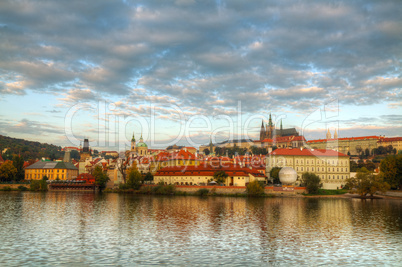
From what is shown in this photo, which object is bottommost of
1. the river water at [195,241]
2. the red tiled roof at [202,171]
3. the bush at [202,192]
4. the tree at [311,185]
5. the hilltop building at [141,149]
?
the bush at [202,192]

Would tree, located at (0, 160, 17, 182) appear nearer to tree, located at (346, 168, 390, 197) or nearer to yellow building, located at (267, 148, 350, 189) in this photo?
yellow building, located at (267, 148, 350, 189)

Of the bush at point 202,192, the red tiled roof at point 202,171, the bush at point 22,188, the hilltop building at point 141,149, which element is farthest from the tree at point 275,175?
the hilltop building at point 141,149

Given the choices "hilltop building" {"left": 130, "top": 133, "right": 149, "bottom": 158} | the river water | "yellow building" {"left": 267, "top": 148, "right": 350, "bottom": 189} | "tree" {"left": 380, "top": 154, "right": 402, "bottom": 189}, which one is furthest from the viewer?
"hilltop building" {"left": 130, "top": 133, "right": 149, "bottom": 158}

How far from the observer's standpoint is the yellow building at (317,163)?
9844 centimetres

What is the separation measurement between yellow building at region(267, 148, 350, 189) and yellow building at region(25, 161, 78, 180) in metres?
68.3

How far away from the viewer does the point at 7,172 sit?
10031 cm

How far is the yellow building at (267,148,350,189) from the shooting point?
9844 cm

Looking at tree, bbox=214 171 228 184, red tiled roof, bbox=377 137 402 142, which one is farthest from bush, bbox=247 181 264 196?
red tiled roof, bbox=377 137 402 142

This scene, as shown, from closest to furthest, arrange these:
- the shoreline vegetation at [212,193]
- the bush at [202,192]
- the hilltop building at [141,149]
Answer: the shoreline vegetation at [212,193] < the bush at [202,192] < the hilltop building at [141,149]

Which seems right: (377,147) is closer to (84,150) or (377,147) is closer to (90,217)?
(84,150)

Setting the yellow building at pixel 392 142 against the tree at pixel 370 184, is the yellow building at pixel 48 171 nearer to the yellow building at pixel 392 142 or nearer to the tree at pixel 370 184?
the tree at pixel 370 184

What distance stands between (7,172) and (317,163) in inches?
3463

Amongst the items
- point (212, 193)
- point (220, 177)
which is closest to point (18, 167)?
point (220, 177)

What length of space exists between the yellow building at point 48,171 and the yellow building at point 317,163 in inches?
2688
